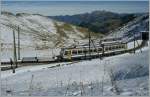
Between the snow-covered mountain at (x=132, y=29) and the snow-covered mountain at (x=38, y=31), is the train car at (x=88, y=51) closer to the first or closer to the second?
the snow-covered mountain at (x=38, y=31)

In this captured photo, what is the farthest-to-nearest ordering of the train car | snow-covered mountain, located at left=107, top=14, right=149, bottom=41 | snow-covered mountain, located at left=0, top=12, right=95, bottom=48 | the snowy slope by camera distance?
snow-covered mountain, located at left=107, top=14, right=149, bottom=41
snow-covered mountain, located at left=0, top=12, right=95, bottom=48
the snowy slope
the train car

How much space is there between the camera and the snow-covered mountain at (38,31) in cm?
6425

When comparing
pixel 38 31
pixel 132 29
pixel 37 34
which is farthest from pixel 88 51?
pixel 38 31

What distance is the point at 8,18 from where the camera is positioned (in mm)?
76375

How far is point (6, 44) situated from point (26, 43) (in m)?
4.78

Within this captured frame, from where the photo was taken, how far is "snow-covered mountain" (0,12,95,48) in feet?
211

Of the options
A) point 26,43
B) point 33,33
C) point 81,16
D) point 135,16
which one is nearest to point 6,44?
point 26,43

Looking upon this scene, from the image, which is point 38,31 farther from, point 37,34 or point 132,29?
point 132,29

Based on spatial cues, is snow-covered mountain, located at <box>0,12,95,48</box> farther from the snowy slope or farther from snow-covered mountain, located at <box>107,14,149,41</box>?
snow-covered mountain, located at <box>107,14,149,41</box>

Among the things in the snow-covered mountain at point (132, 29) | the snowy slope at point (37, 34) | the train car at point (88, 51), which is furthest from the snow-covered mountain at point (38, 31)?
the train car at point (88, 51)

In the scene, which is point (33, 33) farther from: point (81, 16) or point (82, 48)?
point (81, 16)

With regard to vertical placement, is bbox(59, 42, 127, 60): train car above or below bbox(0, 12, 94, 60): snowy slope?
above

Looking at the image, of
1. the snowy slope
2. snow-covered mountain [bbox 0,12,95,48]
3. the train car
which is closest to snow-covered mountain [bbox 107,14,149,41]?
the snowy slope

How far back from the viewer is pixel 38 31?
74125mm
